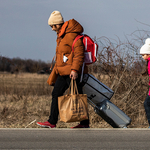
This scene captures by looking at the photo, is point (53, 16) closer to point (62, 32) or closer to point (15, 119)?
point (62, 32)

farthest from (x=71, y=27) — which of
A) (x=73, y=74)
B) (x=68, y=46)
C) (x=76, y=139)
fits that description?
(x=76, y=139)

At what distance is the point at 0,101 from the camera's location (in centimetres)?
898

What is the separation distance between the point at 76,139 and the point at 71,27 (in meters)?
1.84

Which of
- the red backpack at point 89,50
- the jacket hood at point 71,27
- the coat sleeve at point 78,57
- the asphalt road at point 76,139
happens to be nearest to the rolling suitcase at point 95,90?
the red backpack at point 89,50

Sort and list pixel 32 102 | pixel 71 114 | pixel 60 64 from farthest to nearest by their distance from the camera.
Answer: pixel 32 102 → pixel 60 64 → pixel 71 114

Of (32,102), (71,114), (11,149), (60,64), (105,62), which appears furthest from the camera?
(32,102)

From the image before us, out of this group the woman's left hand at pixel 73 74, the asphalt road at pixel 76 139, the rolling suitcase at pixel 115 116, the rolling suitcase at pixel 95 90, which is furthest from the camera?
the rolling suitcase at pixel 95 90

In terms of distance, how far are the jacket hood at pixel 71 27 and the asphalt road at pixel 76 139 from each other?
165cm

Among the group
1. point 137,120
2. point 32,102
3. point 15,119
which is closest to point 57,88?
point 15,119

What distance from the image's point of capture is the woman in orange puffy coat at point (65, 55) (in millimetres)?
4414

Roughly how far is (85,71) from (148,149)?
5.79ft

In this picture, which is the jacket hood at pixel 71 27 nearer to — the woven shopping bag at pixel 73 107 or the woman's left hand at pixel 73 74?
the woman's left hand at pixel 73 74

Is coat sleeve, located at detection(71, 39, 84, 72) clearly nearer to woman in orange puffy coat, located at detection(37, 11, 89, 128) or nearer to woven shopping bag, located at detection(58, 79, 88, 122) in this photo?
woman in orange puffy coat, located at detection(37, 11, 89, 128)

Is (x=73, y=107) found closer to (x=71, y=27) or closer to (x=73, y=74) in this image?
(x=73, y=74)
